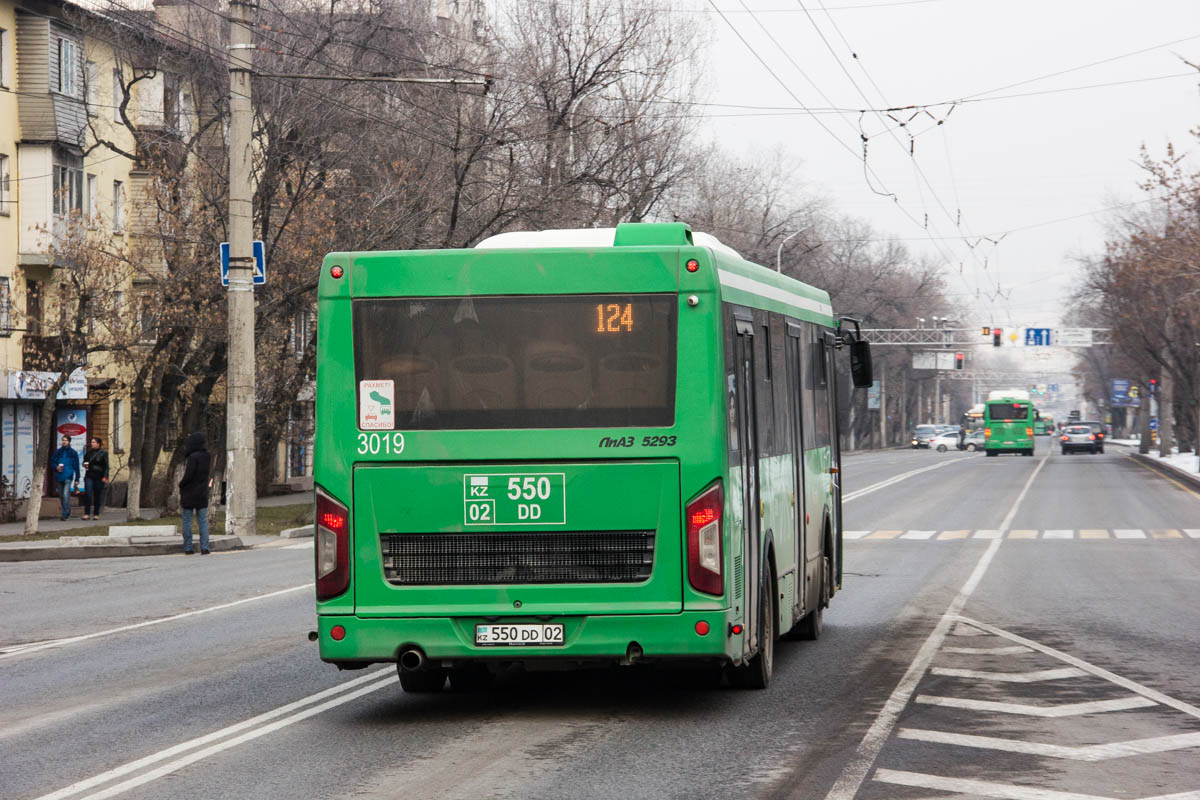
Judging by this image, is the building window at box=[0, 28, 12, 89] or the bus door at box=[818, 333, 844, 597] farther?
the building window at box=[0, 28, 12, 89]

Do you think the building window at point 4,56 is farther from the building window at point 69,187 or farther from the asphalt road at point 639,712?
the asphalt road at point 639,712

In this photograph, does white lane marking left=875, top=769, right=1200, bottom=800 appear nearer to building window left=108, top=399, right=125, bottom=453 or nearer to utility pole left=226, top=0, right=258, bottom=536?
utility pole left=226, top=0, right=258, bottom=536

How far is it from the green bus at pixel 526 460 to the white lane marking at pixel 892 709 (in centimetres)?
90

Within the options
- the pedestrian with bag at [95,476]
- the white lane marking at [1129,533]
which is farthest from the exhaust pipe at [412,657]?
the pedestrian with bag at [95,476]

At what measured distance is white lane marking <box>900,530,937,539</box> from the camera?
28.2 metres

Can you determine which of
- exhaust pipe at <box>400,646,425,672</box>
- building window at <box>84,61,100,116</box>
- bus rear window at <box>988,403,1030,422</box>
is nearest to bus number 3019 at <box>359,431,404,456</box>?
Result: exhaust pipe at <box>400,646,425,672</box>

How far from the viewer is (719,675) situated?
36.3 feet

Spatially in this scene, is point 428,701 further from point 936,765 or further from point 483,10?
point 483,10

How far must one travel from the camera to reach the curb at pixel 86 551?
2595 cm

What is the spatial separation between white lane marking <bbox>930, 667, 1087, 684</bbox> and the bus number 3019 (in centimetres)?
426

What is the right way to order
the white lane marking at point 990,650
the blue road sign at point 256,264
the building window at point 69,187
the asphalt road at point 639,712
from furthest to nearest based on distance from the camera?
the building window at point 69,187, the blue road sign at point 256,264, the white lane marking at point 990,650, the asphalt road at point 639,712

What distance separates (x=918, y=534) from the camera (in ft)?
94.8

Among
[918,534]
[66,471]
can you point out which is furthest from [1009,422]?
[918,534]

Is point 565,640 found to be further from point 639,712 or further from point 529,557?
point 639,712
